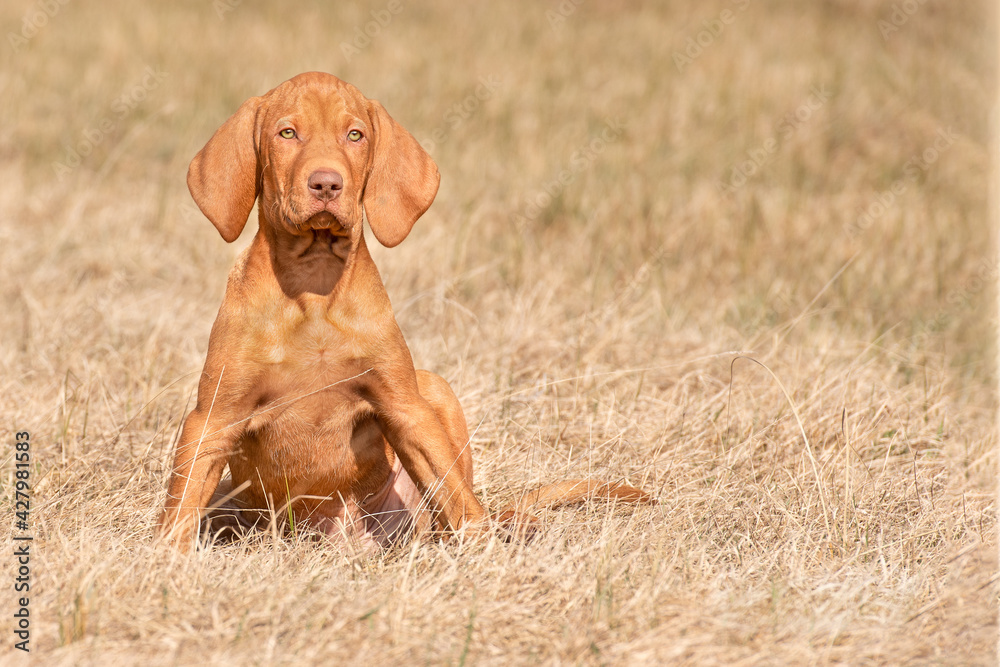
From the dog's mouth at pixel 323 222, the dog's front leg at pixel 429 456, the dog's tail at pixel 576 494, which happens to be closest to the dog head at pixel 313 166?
the dog's mouth at pixel 323 222

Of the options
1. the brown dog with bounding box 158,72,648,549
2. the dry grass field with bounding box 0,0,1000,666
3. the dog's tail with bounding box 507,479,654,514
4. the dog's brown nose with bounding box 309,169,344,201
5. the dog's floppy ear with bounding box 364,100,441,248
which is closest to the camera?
the dry grass field with bounding box 0,0,1000,666

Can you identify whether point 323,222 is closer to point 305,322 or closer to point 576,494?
point 305,322

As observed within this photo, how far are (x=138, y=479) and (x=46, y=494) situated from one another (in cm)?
30

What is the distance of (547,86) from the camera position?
10.4m

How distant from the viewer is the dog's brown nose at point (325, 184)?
2.97 metres

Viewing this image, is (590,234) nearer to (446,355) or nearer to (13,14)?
(446,355)

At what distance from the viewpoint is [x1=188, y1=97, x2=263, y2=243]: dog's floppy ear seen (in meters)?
3.21

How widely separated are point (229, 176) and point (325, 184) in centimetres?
42

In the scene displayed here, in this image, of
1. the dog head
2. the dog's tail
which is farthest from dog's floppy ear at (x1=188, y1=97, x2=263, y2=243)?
the dog's tail

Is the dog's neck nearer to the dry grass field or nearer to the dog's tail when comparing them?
the dry grass field

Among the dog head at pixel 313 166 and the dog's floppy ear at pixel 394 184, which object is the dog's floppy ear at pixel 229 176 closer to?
the dog head at pixel 313 166

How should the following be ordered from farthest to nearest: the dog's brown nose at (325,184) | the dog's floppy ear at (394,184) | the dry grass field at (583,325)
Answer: the dog's floppy ear at (394,184) → the dog's brown nose at (325,184) → the dry grass field at (583,325)

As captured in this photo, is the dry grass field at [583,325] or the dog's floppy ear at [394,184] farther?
the dog's floppy ear at [394,184]

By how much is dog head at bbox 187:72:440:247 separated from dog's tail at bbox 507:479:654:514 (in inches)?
39.9
